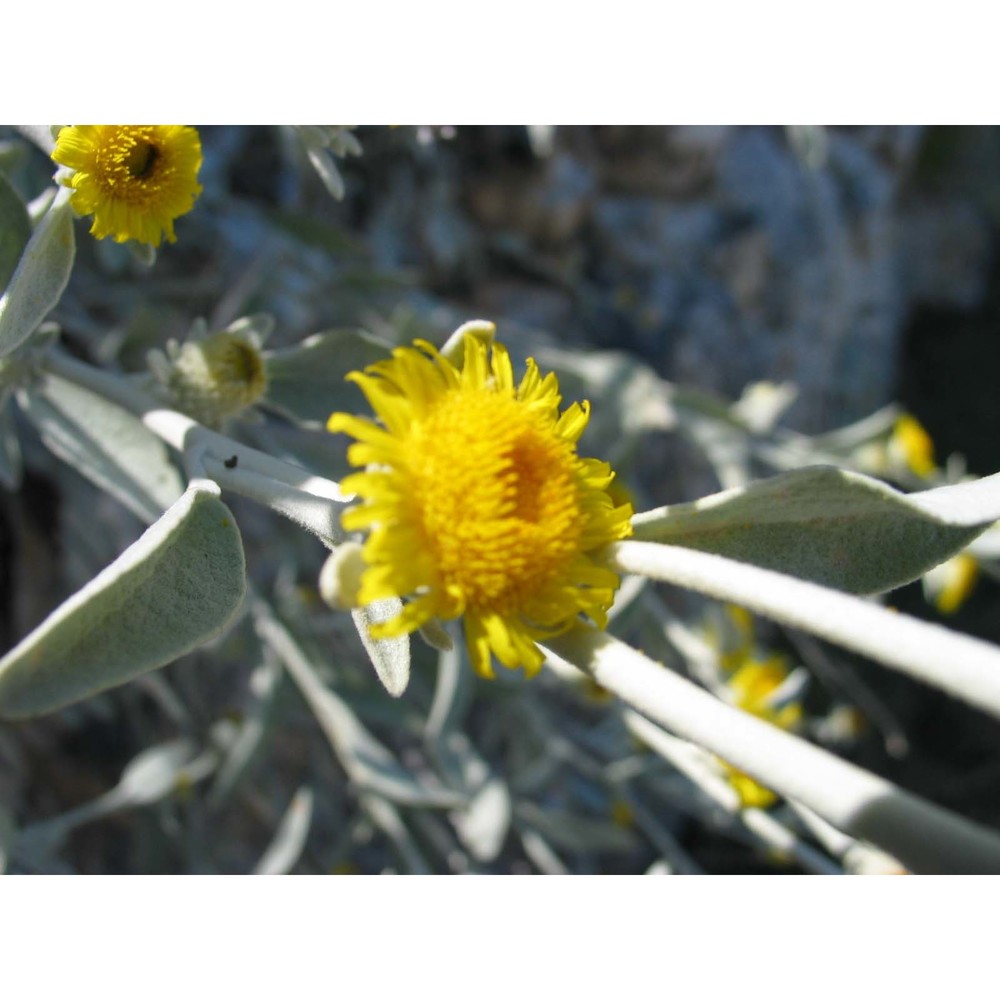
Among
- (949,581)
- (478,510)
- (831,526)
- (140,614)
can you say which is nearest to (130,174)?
(140,614)

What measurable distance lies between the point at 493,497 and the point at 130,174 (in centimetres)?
62

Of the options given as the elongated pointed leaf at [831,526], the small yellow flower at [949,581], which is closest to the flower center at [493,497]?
the elongated pointed leaf at [831,526]

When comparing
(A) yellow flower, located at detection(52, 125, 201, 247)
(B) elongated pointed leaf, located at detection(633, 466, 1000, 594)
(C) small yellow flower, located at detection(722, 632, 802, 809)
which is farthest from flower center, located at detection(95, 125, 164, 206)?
(C) small yellow flower, located at detection(722, 632, 802, 809)

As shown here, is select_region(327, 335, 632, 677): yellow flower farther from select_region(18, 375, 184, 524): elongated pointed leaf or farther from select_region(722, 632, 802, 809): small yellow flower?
select_region(722, 632, 802, 809): small yellow flower

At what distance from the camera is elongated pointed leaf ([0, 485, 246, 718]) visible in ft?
2.49

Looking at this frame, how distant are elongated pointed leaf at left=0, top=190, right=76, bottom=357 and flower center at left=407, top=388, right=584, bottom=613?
1.58 feet

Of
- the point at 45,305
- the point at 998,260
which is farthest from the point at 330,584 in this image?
the point at 998,260

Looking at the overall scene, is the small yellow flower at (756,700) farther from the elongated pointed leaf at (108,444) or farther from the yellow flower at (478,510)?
the elongated pointed leaf at (108,444)

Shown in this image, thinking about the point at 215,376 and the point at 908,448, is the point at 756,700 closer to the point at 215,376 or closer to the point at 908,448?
the point at 908,448

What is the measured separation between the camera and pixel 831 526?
930 millimetres

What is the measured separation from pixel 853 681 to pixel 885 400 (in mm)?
2191

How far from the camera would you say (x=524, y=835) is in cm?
212

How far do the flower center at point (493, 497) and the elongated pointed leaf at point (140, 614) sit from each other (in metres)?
0.24

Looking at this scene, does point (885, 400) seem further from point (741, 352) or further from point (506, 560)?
point (506, 560)
